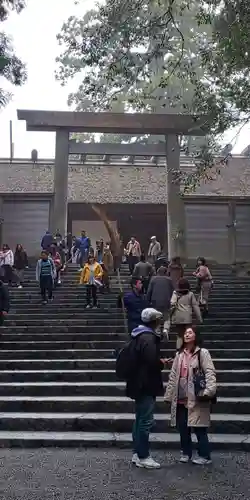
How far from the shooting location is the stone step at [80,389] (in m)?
8.11

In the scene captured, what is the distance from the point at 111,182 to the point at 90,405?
18.0 meters

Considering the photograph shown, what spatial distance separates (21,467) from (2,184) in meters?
19.5

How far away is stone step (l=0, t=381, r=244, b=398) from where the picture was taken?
8.11 m

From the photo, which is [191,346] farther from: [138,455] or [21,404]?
[21,404]

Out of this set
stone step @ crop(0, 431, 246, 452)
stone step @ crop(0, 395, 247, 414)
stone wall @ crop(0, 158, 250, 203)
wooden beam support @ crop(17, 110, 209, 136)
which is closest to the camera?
stone step @ crop(0, 431, 246, 452)

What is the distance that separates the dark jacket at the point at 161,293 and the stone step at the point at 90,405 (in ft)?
8.80

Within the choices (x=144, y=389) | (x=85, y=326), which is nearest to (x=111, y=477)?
(x=144, y=389)

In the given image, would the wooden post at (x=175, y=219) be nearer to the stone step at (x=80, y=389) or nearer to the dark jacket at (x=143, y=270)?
the dark jacket at (x=143, y=270)

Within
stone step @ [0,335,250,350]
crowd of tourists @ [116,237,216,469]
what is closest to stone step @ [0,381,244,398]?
stone step @ [0,335,250,350]

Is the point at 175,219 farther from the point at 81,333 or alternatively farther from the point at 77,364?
the point at 77,364

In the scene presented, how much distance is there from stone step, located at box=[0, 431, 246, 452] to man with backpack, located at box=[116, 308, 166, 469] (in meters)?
0.92

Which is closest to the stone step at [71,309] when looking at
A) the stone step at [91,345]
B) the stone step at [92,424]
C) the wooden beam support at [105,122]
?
the stone step at [91,345]

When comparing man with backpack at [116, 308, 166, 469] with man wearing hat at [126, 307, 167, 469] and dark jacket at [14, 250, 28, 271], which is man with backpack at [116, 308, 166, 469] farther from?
dark jacket at [14, 250, 28, 271]

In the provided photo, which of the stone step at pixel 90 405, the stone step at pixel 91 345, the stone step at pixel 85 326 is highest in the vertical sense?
the stone step at pixel 85 326
